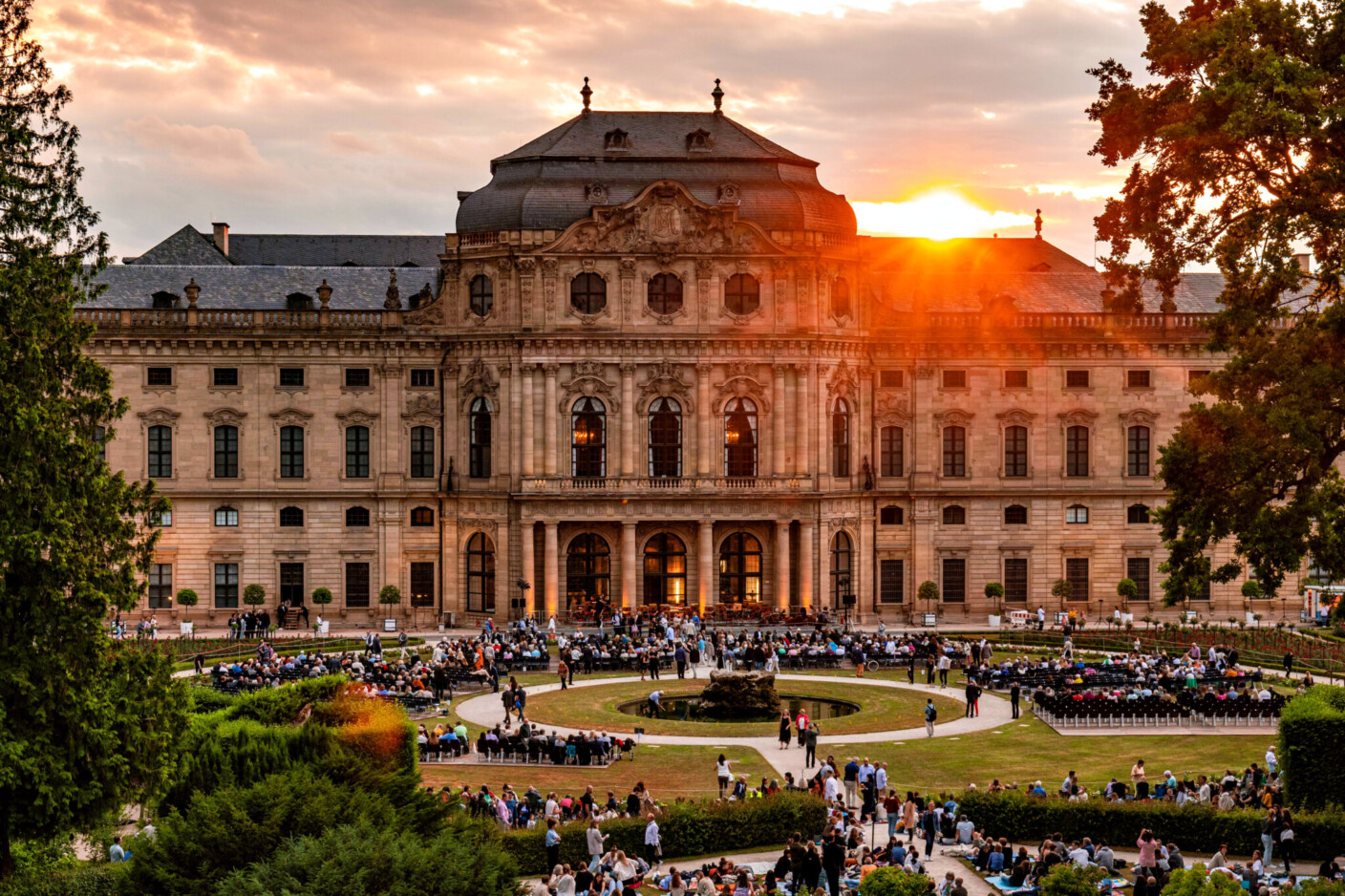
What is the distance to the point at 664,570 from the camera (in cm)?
7750

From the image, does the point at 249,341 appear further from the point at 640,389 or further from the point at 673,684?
the point at 673,684

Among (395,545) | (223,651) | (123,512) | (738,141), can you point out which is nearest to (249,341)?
(395,545)

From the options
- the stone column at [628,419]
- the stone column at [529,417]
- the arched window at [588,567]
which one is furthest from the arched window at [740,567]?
the stone column at [529,417]

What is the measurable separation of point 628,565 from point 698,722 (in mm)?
25254

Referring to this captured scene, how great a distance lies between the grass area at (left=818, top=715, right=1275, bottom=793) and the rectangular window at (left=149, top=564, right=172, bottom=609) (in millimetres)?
42820

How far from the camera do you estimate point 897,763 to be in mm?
44031

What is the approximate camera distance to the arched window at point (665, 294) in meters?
76.4

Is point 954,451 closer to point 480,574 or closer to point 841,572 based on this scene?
point 841,572

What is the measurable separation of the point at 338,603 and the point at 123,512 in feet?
163

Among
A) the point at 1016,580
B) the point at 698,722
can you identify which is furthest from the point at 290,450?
the point at 1016,580

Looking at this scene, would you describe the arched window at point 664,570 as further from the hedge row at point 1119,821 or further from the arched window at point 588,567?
the hedge row at point 1119,821

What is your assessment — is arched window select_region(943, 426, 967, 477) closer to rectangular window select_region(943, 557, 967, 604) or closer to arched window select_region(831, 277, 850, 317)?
rectangular window select_region(943, 557, 967, 604)

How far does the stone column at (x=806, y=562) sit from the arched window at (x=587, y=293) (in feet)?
49.2

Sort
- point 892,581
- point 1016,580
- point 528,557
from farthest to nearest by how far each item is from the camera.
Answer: point 1016,580, point 892,581, point 528,557
